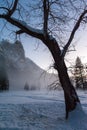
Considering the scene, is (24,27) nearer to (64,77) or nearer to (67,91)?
(64,77)

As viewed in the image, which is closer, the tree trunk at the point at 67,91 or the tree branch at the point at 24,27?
the tree trunk at the point at 67,91

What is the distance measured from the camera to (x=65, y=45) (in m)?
11.0

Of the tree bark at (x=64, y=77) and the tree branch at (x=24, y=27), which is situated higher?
the tree branch at (x=24, y=27)

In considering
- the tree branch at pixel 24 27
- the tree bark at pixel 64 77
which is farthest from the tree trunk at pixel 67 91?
the tree branch at pixel 24 27

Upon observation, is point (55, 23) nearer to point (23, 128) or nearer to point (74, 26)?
point (74, 26)

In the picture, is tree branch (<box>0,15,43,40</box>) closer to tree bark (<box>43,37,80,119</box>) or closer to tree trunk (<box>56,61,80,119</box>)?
tree bark (<box>43,37,80,119</box>)

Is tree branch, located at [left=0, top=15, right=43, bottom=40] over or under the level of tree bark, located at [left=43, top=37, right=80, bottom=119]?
over

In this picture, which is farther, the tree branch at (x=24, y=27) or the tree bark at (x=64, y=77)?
the tree branch at (x=24, y=27)

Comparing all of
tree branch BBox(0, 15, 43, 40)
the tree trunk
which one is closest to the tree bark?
the tree trunk

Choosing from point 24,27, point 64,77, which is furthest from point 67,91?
point 24,27

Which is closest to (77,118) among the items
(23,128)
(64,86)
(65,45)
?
(64,86)

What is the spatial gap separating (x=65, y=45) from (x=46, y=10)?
5.66 feet

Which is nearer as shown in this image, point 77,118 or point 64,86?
point 77,118

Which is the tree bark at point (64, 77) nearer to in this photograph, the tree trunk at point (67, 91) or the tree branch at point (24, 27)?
the tree trunk at point (67, 91)
